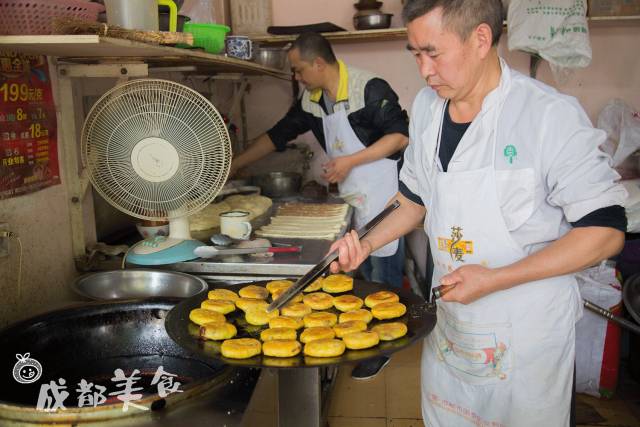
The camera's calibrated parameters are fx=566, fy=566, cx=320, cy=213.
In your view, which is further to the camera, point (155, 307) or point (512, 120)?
point (155, 307)

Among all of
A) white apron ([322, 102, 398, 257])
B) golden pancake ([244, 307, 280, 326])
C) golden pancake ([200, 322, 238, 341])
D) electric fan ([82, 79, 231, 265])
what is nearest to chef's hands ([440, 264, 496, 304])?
golden pancake ([244, 307, 280, 326])

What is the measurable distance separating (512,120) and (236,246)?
4.25 ft

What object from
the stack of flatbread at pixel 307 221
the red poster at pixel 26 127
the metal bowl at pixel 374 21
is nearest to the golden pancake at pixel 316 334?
the red poster at pixel 26 127

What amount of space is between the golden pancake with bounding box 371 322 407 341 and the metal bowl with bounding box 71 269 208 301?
0.80 meters

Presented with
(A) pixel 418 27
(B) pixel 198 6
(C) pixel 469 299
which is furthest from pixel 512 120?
(B) pixel 198 6

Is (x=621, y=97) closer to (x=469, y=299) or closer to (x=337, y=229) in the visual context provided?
(x=337, y=229)

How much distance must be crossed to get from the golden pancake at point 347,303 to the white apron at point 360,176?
6.56 ft

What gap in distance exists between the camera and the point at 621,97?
4484mm

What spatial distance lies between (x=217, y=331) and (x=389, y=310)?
48 centimetres

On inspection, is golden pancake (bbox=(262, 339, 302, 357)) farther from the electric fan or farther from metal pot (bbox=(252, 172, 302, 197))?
metal pot (bbox=(252, 172, 302, 197))

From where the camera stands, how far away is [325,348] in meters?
1.40

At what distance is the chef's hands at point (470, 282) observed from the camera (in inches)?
61.0

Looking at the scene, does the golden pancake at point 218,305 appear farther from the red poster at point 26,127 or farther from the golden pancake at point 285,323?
the red poster at point 26,127

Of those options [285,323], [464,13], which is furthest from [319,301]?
[464,13]
